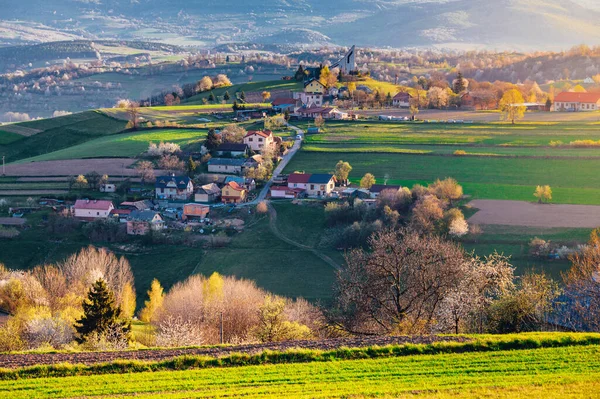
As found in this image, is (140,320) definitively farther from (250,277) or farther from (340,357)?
(340,357)

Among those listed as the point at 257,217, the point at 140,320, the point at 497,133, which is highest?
the point at 497,133

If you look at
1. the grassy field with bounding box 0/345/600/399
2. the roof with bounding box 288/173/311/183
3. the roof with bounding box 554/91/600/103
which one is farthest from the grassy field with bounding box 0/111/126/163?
the grassy field with bounding box 0/345/600/399

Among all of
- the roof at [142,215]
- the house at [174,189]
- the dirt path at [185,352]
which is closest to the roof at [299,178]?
the house at [174,189]

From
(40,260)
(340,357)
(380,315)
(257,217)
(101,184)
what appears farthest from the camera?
(101,184)

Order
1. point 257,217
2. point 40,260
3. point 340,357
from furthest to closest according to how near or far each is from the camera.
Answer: point 257,217, point 40,260, point 340,357

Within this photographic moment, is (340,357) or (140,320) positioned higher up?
(340,357)

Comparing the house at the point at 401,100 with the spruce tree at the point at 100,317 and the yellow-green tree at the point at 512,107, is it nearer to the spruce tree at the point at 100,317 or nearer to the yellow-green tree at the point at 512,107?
the yellow-green tree at the point at 512,107

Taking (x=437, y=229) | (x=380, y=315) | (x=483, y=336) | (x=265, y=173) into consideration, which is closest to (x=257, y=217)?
(x=265, y=173)
